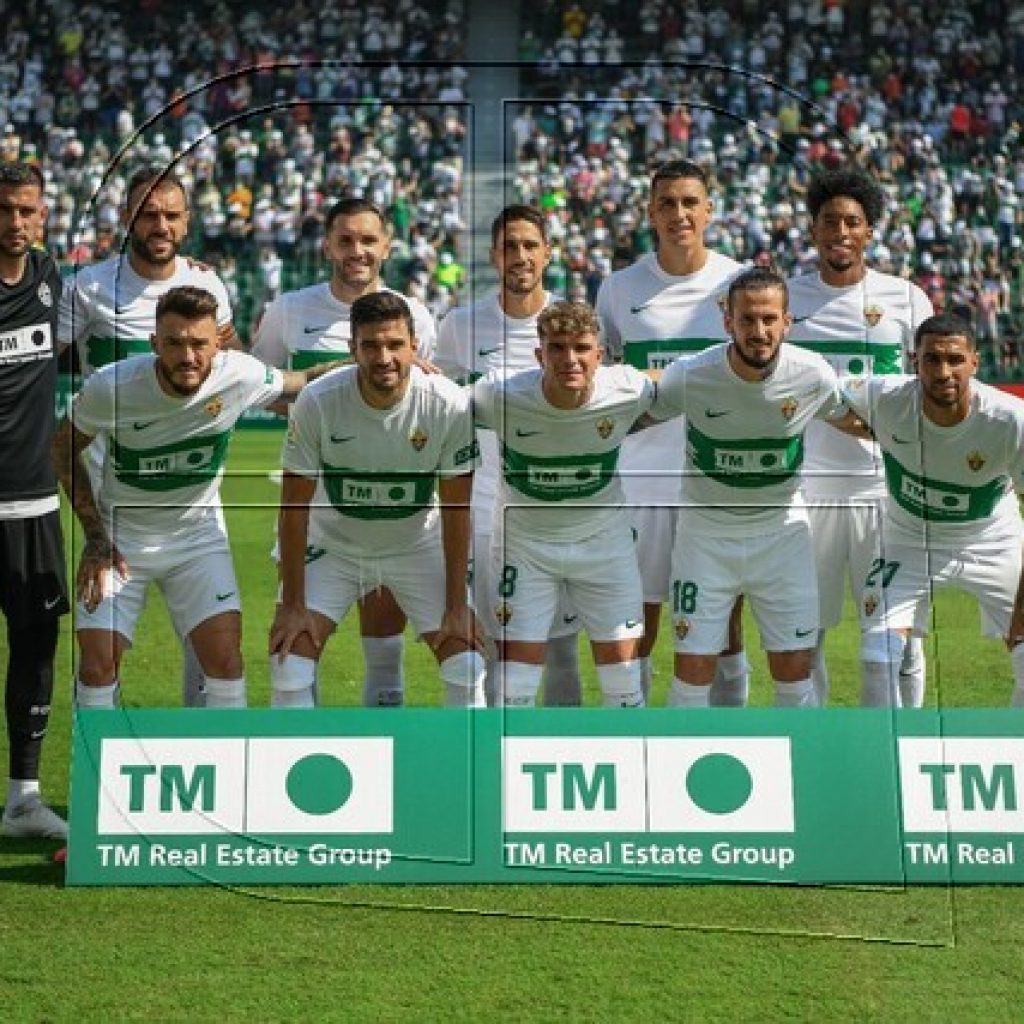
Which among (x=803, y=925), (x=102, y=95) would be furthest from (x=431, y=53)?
(x=803, y=925)

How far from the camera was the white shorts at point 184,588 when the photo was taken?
19.1 feet

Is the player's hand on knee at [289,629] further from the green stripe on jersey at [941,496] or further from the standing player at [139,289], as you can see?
the green stripe on jersey at [941,496]

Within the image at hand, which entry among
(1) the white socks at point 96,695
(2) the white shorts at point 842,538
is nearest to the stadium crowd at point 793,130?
(2) the white shorts at point 842,538

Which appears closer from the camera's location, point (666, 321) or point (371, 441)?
point (371, 441)

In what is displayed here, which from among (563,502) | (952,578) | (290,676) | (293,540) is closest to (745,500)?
(563,502)

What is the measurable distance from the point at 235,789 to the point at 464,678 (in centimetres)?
81

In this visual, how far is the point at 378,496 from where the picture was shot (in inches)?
224

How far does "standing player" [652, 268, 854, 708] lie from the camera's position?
18.6 feet

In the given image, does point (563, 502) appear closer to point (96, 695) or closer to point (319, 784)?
point (319, 784)

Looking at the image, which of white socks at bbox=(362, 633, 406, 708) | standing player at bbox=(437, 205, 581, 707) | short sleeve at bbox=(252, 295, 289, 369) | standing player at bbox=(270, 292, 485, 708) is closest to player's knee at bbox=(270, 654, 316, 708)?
standing player at bbox=(270, 292, 485, 708)

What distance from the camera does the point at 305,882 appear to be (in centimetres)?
543

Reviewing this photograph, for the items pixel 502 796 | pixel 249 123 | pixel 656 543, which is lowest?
pixel 502 796

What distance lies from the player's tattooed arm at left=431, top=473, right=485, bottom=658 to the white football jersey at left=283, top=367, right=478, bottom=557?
0.17 feet

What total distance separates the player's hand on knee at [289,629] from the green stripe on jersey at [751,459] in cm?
138
